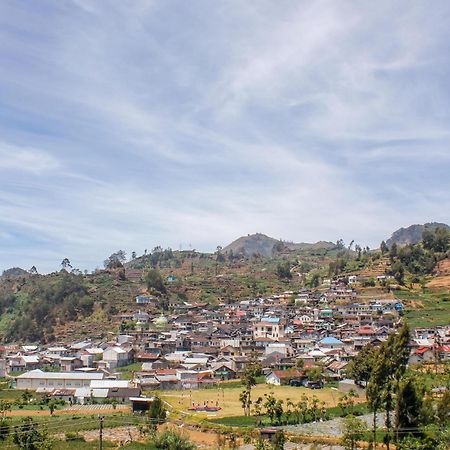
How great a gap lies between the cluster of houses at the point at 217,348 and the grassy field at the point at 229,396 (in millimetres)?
2734

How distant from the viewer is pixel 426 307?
77.9 metres

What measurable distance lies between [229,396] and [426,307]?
3975 cm

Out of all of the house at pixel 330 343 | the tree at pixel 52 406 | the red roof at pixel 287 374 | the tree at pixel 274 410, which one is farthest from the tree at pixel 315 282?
the tree at pixel 274 410

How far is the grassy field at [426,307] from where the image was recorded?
71188mm

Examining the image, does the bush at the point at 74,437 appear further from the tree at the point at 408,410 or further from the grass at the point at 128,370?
the grass at the point at 128,370

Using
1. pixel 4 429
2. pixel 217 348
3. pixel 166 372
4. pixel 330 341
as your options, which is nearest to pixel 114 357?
pixel 166 372

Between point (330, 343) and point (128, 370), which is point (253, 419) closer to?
point (128, 370)

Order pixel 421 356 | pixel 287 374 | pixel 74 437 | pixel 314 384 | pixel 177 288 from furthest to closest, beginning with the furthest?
pixel 177 288 → pixel 421 356 → pixel 287 374 → pixel 314 384 → pixel 74 437

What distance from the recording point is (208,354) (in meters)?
67.7

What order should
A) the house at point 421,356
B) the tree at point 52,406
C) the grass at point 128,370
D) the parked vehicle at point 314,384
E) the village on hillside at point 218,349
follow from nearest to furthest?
the tree at point 52,406, the parked vehicle at point 314,384, the village on hillside at point 218,349, the house at point 421,356, the grass at point 128,370

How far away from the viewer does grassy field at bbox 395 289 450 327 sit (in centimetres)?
7119

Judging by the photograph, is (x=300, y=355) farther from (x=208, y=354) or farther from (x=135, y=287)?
(x=135, y=287)

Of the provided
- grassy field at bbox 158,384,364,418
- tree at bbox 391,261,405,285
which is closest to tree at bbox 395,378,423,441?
grassy field at bbox 158,384,364,418

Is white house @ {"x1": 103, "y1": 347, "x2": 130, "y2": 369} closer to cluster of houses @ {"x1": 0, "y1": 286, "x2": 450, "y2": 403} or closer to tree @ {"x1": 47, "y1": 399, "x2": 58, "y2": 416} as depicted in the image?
cluster of houses @ {"x1": 0, "y1": 286, "x2": 450, "y2": 403}
